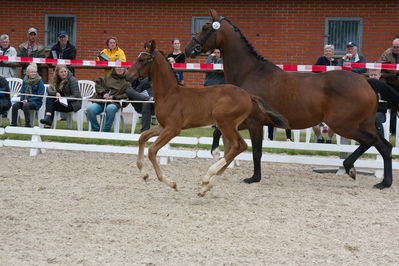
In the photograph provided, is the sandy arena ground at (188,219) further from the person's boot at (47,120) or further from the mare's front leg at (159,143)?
the person's boot at (47,120)

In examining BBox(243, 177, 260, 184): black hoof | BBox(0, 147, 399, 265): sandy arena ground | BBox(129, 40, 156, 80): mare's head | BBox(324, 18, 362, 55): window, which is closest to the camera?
BBox(0, 147, 399, 265): sandy arena ground

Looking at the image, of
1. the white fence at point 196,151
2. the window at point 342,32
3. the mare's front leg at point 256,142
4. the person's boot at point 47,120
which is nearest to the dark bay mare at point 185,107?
the mare's front leg at point 256,142

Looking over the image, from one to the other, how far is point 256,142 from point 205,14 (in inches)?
404

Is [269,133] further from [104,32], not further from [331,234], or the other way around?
[104,32]

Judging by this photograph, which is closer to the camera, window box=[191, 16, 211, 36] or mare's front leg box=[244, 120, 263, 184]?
mare's front leg box=[244, 120, 263, 184]

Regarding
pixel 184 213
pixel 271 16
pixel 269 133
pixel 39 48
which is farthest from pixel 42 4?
pixel 184 213

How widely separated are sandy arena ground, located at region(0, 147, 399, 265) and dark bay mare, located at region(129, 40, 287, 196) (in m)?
0.57

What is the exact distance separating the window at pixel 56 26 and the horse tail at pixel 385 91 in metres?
A: 12.4

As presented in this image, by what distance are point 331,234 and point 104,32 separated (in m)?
14.3

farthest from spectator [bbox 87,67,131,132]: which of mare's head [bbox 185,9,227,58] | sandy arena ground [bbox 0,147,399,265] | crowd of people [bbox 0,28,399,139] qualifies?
mare's head [bbox 185,9,227,58]

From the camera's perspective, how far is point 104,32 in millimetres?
19125

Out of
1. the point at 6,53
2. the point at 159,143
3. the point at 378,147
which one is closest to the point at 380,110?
the point at 378,147

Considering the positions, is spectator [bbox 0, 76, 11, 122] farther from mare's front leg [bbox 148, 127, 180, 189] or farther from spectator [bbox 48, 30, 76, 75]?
mare's front leg [bbox 148, 127, 180, 189]

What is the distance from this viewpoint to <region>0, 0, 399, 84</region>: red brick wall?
17.8 m
